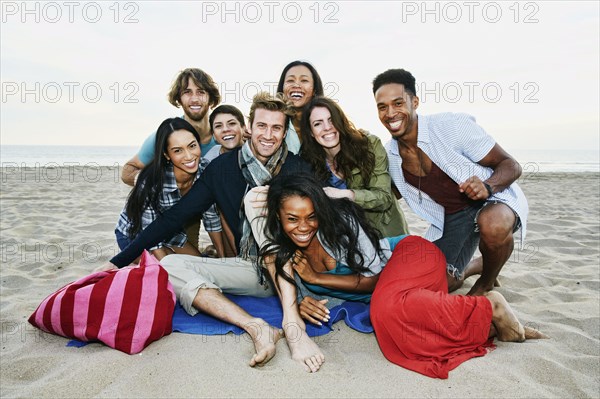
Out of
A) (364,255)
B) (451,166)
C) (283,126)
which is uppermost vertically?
(283,126)

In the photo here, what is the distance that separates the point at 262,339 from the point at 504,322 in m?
1.36

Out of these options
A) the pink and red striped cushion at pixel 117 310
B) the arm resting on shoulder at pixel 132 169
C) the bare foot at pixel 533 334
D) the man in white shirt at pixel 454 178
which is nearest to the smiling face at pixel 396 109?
the man in white shirt at pixel 454 178

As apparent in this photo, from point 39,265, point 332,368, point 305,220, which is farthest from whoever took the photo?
point 39,265

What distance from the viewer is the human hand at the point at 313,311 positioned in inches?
101

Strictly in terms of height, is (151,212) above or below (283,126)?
below

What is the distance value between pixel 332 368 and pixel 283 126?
1.68 meters

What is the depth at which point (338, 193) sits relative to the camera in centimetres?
293

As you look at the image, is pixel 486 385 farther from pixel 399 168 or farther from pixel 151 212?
pixel 151 212

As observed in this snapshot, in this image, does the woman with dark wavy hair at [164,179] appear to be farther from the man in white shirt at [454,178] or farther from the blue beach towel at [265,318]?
the man in white shirt at [454,178]

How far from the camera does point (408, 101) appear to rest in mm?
3176

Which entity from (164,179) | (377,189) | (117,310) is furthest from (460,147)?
(117,310)

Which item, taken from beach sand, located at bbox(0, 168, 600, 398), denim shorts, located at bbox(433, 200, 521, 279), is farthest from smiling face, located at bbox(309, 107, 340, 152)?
beach sand, located at bbox(0, 168, 600, 398)

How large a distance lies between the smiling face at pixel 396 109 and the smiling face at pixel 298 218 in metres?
1.04

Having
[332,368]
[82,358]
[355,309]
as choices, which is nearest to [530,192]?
[355,309]
